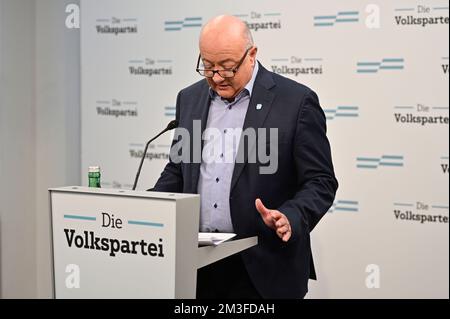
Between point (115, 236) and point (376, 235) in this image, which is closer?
point (115, 236)

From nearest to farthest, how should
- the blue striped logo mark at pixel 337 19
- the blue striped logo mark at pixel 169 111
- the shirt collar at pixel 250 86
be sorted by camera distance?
the shirt collar at pixel 250 86 → the blue striped logo mark at pixel 337 19 → the blue striped logo mark at pixel 169 111

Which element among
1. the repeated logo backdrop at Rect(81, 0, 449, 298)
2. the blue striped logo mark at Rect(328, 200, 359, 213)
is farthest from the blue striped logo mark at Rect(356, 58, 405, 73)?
the blue striped logo mark at Rect(328, 200, 359, 213)

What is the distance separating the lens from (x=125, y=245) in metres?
1.67

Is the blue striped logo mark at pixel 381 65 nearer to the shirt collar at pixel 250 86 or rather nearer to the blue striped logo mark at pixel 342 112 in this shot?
the blue striped logo mark at pixel 342 112

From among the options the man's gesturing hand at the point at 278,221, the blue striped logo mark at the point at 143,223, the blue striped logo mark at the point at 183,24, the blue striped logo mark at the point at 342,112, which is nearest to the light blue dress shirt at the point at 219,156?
the man's gesturing hand at the point at 278,221

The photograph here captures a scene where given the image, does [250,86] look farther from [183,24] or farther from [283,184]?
[183,24]

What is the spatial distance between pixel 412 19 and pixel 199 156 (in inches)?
63.5

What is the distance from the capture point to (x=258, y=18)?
3.62 meters

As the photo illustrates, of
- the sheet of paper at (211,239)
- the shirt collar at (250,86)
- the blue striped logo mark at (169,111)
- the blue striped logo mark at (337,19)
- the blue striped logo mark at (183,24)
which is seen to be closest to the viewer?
the sheet of paper at (211,239)

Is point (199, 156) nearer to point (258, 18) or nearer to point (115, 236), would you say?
point (115, 236)

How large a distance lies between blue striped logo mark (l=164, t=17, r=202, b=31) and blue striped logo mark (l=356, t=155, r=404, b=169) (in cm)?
129

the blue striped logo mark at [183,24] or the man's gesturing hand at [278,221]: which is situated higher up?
the blue striped logo mark at [183,24]

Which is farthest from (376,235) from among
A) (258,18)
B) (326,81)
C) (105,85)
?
(105,85)

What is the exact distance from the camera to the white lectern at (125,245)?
63.2 inches
